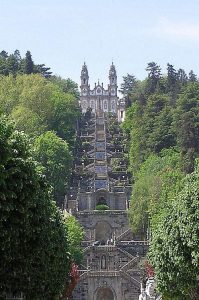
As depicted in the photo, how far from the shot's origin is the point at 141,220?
213 feet

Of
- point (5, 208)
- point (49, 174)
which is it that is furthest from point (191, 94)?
point (5, 208)

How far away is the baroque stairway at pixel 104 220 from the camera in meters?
58.9

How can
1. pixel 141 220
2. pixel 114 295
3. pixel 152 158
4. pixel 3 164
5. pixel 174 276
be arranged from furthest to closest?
pixel 152 158
pixel 141 220
pixel 114 295
pixel 174 276
pixel 3 164

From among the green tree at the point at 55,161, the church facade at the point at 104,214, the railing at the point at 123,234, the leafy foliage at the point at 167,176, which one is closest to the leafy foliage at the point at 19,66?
the church facade at the point at 104,214

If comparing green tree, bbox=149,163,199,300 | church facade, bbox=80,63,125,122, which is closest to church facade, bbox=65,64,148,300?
green tree, bbox=149,163,199,300

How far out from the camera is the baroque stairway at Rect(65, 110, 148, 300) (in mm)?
58875

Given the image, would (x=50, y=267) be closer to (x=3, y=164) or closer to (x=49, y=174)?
(x=3, y=164)

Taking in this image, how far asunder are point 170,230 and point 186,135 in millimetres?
37807

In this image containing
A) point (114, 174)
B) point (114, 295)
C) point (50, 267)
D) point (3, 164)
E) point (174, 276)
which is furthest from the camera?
point (114, 174)

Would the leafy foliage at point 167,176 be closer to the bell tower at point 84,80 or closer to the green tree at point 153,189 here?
the green tree at point 153,189

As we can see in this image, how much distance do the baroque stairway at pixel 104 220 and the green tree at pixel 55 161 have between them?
1535 mm

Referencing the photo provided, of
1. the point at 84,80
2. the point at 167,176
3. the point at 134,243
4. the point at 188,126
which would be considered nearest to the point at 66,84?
the point at 84,80

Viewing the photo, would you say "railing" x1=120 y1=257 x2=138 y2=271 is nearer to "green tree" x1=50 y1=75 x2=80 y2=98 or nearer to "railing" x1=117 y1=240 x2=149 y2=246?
"railing" x1=117 y1=240 x2=149 y2=246

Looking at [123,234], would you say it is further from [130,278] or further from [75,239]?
[130,278]
